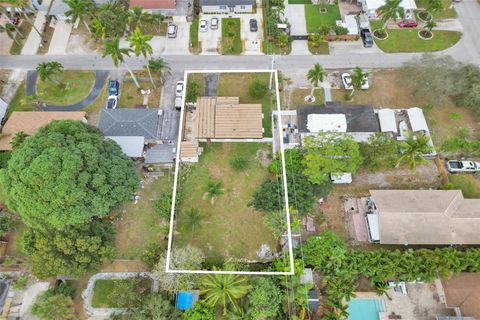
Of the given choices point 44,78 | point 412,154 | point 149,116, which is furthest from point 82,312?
point 412,154

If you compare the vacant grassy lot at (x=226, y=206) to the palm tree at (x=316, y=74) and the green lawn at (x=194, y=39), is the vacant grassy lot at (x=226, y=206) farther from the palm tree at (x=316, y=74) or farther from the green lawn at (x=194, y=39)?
the green lawn at (x=194, y=39)

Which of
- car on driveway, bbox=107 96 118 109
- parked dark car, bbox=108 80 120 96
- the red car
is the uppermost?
the red car

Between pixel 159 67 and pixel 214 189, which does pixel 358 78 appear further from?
pixel 159 67

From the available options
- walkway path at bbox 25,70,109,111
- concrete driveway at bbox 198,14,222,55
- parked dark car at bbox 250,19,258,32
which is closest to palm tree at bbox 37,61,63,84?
walkway path at bbox 25,70,109,111

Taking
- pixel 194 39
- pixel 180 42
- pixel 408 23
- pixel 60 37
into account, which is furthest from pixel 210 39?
pixel 408 23

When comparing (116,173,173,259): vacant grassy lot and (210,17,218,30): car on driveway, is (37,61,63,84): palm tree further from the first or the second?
(210,17,218,30): car on driveway

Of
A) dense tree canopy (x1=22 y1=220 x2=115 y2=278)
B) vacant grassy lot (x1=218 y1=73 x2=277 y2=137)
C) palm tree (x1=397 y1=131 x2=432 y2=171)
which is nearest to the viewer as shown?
dense tree canopy (x1=22 y1=220 x2=115 y2=278)
